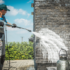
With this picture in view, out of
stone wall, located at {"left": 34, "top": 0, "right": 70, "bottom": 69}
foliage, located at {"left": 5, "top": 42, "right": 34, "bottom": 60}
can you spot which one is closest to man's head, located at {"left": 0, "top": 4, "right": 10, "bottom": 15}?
stone wall, located at {"left": 34, "top": 0, "right": 70, "bottom": 69}

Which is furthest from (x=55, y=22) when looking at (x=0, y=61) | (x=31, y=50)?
(x=31, y=50)

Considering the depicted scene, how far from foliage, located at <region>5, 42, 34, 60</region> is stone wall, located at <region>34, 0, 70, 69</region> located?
13.4 feet

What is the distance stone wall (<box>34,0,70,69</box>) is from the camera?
468 centimetres

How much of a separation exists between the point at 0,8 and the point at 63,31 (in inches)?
145

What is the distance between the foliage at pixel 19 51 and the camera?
8.18 m

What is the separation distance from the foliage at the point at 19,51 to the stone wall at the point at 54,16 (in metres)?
4.09

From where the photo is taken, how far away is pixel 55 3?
15.6 feet

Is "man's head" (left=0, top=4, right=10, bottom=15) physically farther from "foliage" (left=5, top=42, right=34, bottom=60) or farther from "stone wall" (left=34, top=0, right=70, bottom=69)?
"foliage" (left=5, top=42, right=34, bottom=60)

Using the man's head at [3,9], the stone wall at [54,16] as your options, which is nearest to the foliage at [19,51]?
the man's head at [3,9]

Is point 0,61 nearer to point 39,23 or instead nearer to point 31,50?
point 39,23

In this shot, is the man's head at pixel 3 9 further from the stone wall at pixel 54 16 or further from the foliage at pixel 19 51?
the foliage at pixel 19 51

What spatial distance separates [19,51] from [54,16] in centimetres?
474

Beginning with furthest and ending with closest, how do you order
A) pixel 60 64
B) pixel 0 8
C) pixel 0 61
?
pixel 0 8, pixel 0 61, pixel 60 64

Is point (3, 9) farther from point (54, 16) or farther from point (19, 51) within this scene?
point (19, 51)
